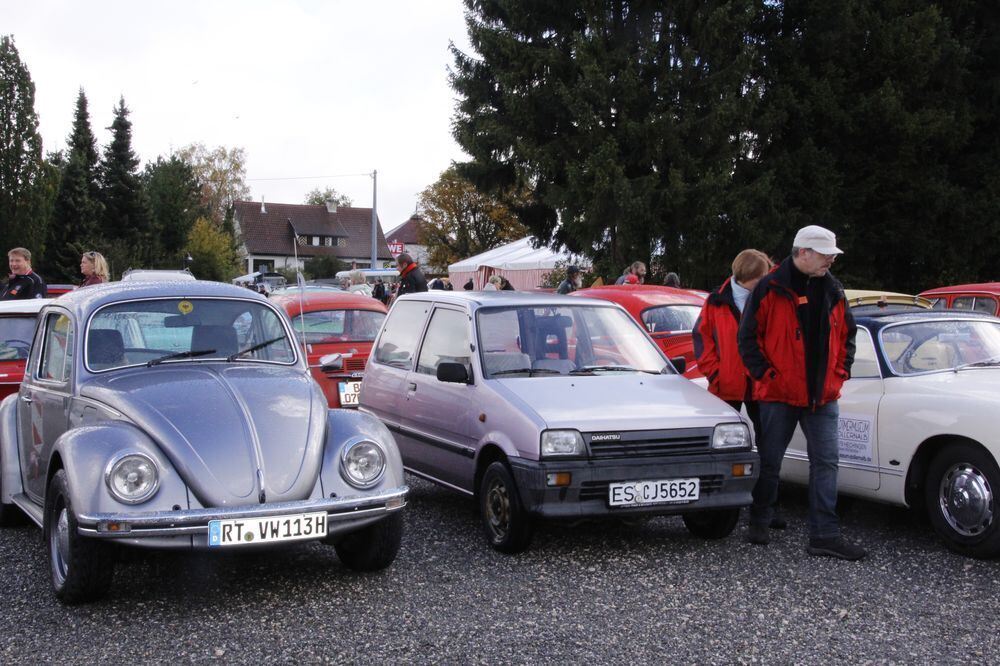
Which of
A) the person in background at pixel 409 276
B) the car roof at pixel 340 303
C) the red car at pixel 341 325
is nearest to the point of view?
the red car at pixel 341 325

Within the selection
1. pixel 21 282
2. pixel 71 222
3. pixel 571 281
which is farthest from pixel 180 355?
pixel 71 222

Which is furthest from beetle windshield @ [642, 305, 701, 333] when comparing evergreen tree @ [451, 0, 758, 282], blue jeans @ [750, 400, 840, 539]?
evergreen tree @ [451, 0, 758, 282]

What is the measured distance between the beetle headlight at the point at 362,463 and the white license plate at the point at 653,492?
1.42m

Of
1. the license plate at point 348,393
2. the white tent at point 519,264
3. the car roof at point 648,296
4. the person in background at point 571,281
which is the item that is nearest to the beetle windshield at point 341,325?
the license plate at point 348,393

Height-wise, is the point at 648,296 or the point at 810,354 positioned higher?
the point at 648,296

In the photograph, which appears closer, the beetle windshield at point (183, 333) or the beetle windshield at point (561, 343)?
the beetle windshield at point (183, 333)

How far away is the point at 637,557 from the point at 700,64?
20.3 m

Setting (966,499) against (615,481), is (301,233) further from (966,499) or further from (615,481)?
(966,499)

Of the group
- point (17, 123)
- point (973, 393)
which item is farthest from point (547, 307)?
point (17, 123)

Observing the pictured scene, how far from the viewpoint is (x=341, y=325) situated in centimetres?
1191

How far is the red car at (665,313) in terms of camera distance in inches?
478

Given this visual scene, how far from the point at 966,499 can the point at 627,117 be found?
18911 millimetres

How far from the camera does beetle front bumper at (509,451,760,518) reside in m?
6.17

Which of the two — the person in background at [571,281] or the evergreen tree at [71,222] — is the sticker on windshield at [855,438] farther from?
the evergreen tree at [71,222]
